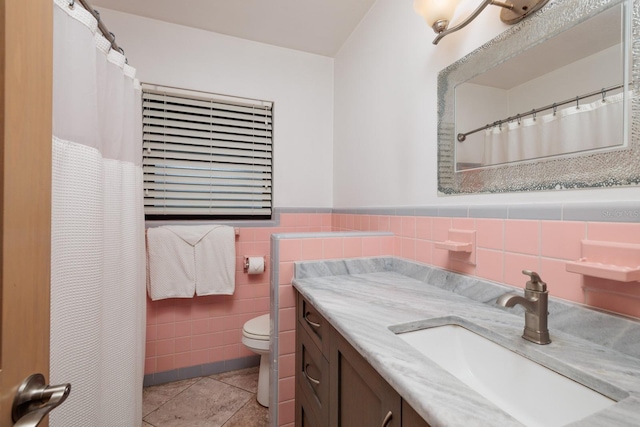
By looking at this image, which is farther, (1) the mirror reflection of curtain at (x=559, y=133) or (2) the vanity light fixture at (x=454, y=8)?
(2) the vanity light fixture at (x=454, y=8)

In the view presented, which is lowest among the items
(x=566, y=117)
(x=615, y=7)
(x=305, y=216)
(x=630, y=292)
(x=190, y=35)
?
(x=630, y=292)

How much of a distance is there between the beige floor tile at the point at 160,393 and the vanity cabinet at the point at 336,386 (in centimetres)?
104

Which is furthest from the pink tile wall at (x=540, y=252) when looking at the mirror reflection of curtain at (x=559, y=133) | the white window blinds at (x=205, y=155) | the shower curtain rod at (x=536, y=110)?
the white window blinds at (x=205, y=155)

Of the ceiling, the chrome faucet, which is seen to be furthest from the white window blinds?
the chrome faucet

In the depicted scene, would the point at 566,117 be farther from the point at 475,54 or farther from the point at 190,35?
the point at 190,35

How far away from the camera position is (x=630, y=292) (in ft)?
2.02

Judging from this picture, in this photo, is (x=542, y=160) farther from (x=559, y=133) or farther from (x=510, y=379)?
(x=510, y=379)

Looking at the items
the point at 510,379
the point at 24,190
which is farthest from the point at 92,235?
the point at 510,379

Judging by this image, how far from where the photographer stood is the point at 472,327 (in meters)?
0.77

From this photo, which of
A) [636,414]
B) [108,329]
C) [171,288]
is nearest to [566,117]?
[636,414]

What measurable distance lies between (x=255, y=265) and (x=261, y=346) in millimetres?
579

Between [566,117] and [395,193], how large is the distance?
80cm

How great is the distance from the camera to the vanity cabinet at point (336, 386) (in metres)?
0.58

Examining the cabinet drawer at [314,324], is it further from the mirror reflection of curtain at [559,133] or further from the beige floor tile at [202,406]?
the beige floor tile at [202,406]
